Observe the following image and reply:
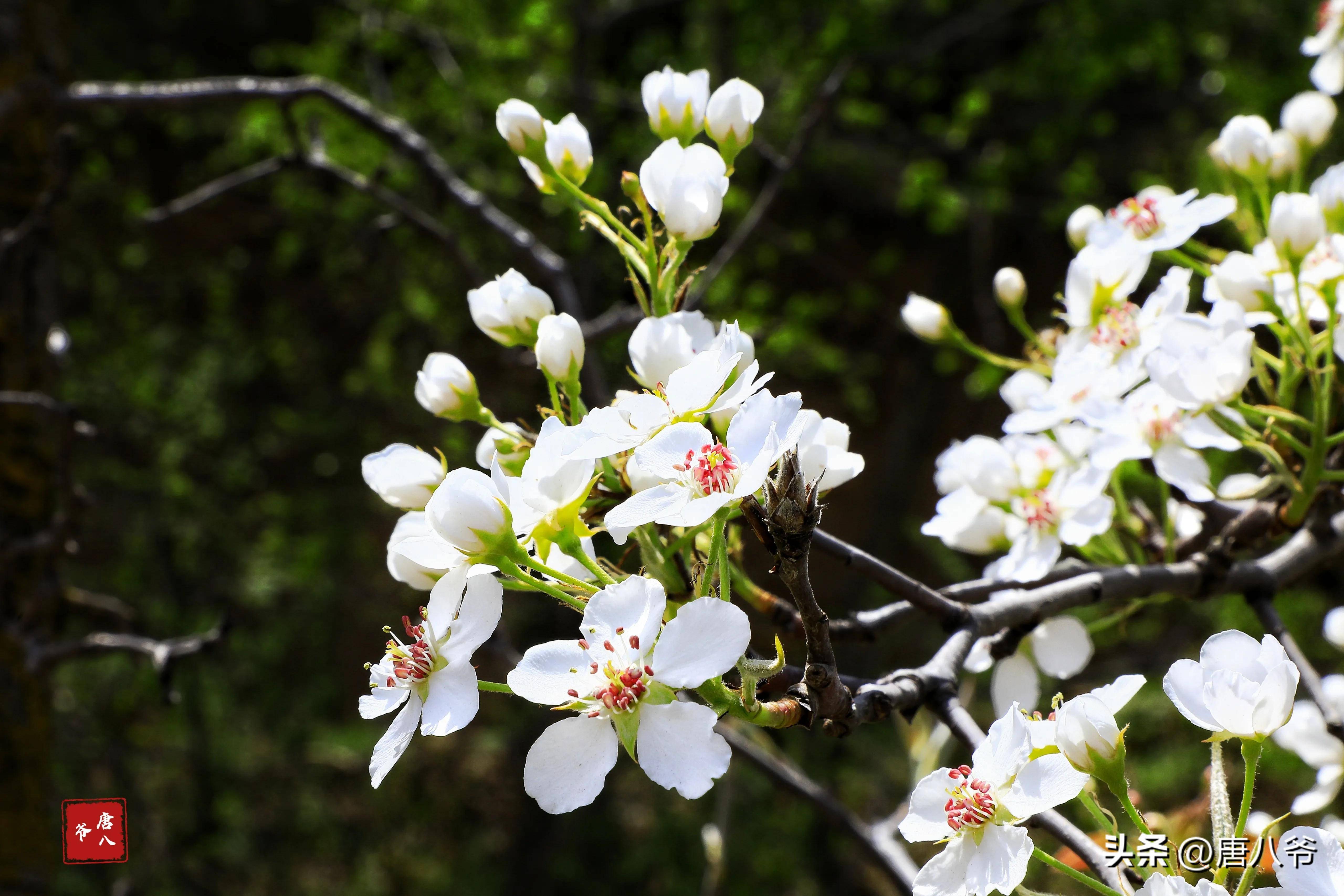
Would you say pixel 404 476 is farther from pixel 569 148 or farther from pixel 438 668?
pixel 569 148

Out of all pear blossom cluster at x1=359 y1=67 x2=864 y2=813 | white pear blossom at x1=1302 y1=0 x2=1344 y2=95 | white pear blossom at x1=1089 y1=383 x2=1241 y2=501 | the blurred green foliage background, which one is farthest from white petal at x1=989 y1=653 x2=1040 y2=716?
the blurred green foliage background

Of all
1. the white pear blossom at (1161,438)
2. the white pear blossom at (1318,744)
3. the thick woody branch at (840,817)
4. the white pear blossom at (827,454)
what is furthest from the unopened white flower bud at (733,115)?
the white pear blossom at (1318,744)

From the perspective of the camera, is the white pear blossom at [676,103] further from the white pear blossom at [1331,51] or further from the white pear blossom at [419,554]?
the white pear blossom at [1331,51]

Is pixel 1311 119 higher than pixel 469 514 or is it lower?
higher

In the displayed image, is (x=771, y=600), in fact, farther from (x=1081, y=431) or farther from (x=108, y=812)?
(x=108, y=812)

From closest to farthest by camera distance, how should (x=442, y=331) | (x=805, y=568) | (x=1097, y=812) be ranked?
(x=805, y=568) < (x=1097, y=812) < (x=442, y=331)

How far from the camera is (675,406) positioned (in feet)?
1.72

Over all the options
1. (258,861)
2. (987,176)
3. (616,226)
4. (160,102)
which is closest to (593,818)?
(258,861)

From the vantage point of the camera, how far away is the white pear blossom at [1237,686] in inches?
20.3

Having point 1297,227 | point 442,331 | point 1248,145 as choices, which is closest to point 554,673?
point 1297,227

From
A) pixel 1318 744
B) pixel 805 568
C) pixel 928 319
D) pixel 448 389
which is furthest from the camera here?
pixel 928 319

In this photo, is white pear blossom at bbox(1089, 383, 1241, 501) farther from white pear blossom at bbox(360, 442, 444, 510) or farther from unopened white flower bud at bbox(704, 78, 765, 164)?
white pear blossom at bbox(360, 442, 444, 510)

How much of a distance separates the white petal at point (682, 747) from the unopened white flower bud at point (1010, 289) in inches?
26.1

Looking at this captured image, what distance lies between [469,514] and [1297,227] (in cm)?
64
